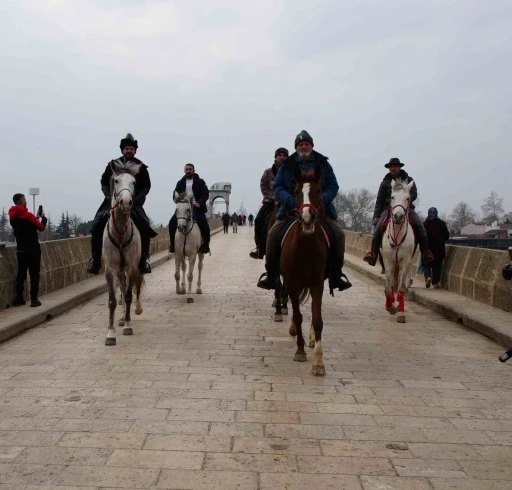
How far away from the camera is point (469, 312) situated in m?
10.2

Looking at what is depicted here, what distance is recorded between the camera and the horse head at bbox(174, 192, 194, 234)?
13.0 metres

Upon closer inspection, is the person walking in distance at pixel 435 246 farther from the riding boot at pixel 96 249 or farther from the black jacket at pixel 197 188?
the riding boot at pixel 96 249

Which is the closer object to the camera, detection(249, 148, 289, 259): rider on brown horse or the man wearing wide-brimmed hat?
detection(249, 148, 289, 259): rider on brown horse

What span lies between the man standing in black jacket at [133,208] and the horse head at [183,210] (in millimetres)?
3192

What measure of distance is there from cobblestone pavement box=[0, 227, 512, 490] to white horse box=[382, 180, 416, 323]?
4.39ft

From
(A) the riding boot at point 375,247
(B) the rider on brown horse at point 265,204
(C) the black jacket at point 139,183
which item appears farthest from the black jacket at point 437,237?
(C) the black jacket at point 139,183

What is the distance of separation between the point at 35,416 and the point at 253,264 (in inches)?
697

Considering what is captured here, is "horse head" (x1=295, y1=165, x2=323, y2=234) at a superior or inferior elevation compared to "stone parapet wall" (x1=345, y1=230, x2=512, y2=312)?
superior

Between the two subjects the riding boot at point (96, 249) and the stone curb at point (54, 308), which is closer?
the stone curb at point (54, 308)

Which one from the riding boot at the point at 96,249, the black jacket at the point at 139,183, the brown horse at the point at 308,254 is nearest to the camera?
the brown horse at the point at 308,254

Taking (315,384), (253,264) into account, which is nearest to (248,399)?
(315,384)

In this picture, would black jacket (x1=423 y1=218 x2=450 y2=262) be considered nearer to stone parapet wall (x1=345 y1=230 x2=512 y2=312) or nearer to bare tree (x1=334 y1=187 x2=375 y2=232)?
stone parapet wall (x1=345 y1=230 x2=512 y2=312)

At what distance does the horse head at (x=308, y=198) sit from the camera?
6.47m

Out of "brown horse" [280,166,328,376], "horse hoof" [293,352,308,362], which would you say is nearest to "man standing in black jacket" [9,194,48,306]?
"brown horse" [280,166,328,376]
